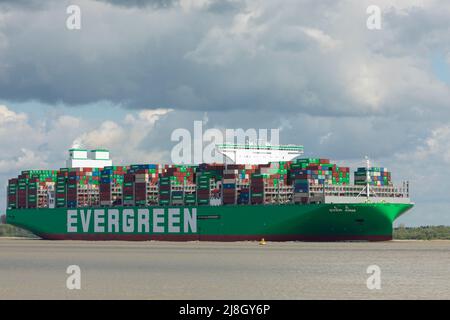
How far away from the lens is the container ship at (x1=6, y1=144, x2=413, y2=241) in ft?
285

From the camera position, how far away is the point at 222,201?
301 feet

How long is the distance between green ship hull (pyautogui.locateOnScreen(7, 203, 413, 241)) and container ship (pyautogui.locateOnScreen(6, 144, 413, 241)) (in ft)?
0.29

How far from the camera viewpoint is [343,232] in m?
86.8

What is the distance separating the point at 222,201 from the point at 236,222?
2774 millimetres

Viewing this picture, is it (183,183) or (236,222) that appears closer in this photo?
(236,222)

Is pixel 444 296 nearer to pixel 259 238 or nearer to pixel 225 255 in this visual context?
pixel 225 255

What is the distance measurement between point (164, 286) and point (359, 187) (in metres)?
56.1
